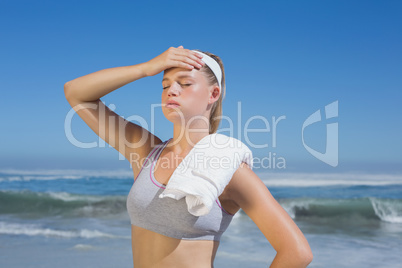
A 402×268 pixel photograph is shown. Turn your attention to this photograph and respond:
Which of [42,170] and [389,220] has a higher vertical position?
[389,220]

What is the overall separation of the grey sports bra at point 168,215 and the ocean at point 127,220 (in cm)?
369

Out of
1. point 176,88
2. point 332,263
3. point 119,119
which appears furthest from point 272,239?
point 332,263

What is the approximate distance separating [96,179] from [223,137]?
40.1 feet

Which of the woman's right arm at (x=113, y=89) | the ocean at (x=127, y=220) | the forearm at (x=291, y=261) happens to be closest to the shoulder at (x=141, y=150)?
the woman's right arm at (x=113, y=89)

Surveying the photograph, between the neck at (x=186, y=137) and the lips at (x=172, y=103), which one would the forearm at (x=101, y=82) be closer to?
the lips at (x=172, y=103)

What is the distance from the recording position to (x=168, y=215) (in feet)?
5.16

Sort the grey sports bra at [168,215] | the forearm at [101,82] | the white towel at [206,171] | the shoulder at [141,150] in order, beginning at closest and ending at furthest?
the white towel at [206,171], the grey sports bra at [168,215], the forearm at [101,82], the shoulder at [141,150]

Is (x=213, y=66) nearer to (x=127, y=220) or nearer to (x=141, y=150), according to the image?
(x=141, y=150)

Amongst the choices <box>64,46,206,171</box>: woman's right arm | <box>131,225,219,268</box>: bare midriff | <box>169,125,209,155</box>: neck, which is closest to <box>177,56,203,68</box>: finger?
<box>64,46,206,171</box>: woman's right arm

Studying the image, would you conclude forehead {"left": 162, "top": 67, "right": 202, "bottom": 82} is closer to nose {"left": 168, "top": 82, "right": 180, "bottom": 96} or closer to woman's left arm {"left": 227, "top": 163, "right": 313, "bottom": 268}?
nose {"left": 168, "top": 82, "right": 180, "bottom": 96}

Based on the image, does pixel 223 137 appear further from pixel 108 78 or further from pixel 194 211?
pixel 108 78

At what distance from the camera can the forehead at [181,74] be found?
5.39 feet

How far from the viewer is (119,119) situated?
1896mm

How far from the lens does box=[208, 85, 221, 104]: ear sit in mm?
1726
